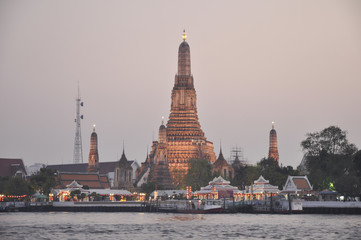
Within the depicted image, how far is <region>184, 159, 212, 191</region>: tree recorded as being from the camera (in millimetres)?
173000

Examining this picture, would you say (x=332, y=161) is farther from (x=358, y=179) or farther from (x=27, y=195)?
(x=27, y=195)

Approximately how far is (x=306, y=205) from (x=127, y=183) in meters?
81.7

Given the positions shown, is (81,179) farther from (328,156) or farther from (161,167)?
(328,156)

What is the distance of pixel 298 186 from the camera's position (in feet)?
445

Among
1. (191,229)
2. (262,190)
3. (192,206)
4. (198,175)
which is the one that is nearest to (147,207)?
(192,206)

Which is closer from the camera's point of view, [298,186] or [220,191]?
[298,186]

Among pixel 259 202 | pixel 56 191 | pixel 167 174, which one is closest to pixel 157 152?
pixel 167 174

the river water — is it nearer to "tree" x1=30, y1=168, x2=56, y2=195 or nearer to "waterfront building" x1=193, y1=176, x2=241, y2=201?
"waterfront building" x1=193, y1=176, x2=241, y2=201

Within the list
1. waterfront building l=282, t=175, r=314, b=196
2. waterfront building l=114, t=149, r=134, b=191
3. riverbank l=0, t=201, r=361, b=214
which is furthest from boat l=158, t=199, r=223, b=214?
waterfront building l=114, t=149, r=134, b=191

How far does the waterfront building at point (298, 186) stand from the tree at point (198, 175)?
123 ft

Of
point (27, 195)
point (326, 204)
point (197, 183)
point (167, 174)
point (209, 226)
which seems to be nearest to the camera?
point (209, 226)

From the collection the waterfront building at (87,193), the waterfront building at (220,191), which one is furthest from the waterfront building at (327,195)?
the waterfront building at (87,193)

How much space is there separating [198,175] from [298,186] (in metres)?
42.4

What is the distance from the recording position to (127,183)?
19338cm
